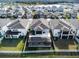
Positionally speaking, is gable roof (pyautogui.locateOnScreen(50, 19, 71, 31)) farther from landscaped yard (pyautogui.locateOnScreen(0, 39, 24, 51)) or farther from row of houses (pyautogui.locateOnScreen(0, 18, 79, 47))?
landscaped yard (pyautogui.locateOnScreen(0, 39, 24, 51))

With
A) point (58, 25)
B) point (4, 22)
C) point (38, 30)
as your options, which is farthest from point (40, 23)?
point (4, 22)

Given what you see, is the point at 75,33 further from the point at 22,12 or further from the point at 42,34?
the point at 22,12

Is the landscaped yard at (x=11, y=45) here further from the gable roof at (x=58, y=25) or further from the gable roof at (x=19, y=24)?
the gable roof at (x=58, y=25)

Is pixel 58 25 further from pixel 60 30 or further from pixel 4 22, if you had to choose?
pixel 4 22

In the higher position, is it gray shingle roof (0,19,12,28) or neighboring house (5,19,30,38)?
gray shingle roof (0,19,12,28)

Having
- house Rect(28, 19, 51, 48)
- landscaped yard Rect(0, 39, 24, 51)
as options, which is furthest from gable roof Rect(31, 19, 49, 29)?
landscaped yard Rect(0, 39, 24, 51)
